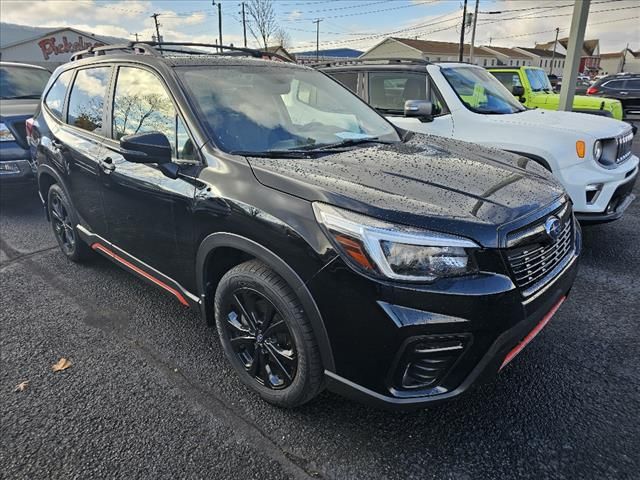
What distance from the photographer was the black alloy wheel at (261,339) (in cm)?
215

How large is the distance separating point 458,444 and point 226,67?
2583 millimetres

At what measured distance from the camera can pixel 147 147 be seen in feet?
7.73

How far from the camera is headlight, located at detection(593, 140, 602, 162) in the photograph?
3994mm

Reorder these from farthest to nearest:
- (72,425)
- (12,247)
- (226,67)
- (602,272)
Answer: (12,247) < (602,272) < (226,67) < (72,425)

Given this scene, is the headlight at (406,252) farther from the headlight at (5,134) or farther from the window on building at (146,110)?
the headlight at (5,134)

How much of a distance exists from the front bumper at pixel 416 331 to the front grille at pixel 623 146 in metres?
3.10

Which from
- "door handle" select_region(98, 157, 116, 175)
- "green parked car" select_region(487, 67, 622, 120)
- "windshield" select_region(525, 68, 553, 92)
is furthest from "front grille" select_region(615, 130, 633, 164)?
"windshield" select_region(525, 68, 553, 92)

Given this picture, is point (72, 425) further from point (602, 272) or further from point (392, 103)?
point (392, 103)

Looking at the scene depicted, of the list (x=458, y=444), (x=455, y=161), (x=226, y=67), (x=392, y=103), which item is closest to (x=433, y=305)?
(x=458, y=444)

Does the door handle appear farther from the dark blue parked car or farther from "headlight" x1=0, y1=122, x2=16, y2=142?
"headlight" x1=0, y1=122, x2=16, y2=142

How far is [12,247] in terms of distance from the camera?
474 cm

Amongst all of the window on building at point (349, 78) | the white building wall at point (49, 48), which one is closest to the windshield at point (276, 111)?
the window on building at point (349, 78)

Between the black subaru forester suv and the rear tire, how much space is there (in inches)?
24.5

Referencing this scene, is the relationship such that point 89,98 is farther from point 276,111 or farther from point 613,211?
point 613,211
